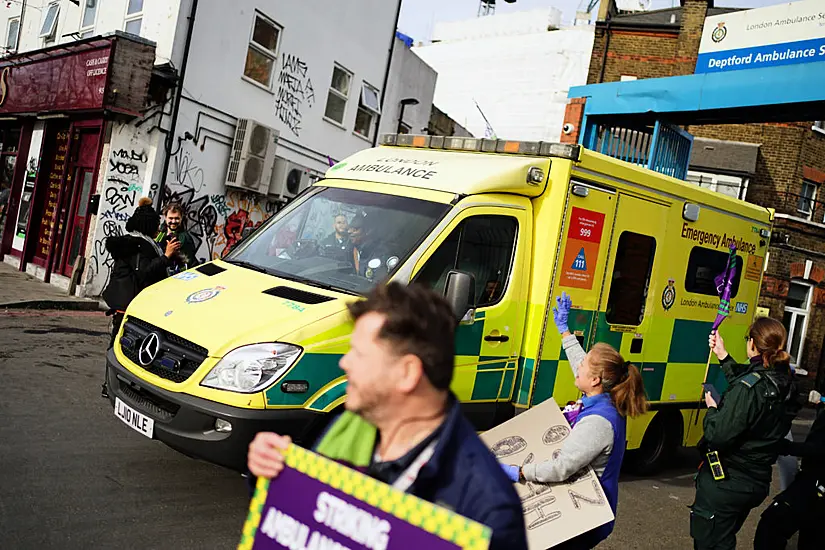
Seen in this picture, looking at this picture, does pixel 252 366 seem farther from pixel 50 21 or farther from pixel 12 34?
pixel 12 34

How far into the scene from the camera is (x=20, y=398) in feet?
21.7

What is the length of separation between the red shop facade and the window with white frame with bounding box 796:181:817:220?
1762 centimetres

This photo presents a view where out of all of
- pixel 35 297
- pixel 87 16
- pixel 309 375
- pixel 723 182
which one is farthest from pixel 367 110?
pixel 309 375

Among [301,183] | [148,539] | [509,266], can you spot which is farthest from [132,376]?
[301,183]

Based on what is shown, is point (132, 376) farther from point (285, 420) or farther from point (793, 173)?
point (793, 173)

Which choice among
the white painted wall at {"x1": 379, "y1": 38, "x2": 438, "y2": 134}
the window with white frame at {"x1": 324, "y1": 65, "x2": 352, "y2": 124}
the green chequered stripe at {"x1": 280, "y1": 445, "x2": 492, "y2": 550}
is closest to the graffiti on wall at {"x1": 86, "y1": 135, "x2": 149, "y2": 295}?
the window with white frame at {"x1": 324, "y1": 65, "x2": 352, "y2": 124}

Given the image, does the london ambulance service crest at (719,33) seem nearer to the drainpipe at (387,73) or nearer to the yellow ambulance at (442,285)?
the yellow ambulance at (442,285)

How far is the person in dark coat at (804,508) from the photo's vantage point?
4723 mm

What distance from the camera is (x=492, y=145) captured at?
246 inches

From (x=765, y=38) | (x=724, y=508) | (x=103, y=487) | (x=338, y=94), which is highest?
(x=338, y=94)

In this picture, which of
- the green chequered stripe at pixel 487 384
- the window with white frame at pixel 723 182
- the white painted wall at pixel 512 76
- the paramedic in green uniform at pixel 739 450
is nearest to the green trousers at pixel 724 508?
the paramedic in green uniform at pixel 739 450

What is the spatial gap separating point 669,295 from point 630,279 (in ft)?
2.31

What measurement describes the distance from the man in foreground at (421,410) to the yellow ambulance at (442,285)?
270cm

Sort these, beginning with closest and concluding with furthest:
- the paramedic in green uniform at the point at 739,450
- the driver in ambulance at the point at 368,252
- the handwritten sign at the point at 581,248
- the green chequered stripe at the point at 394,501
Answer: the green chequered stripe at the point at 394,501 → the paramedic in green uniform at the point at 739,450 → the driver in ambulance at the point at 368,252 → the handwritten sign at the point at 581,248
